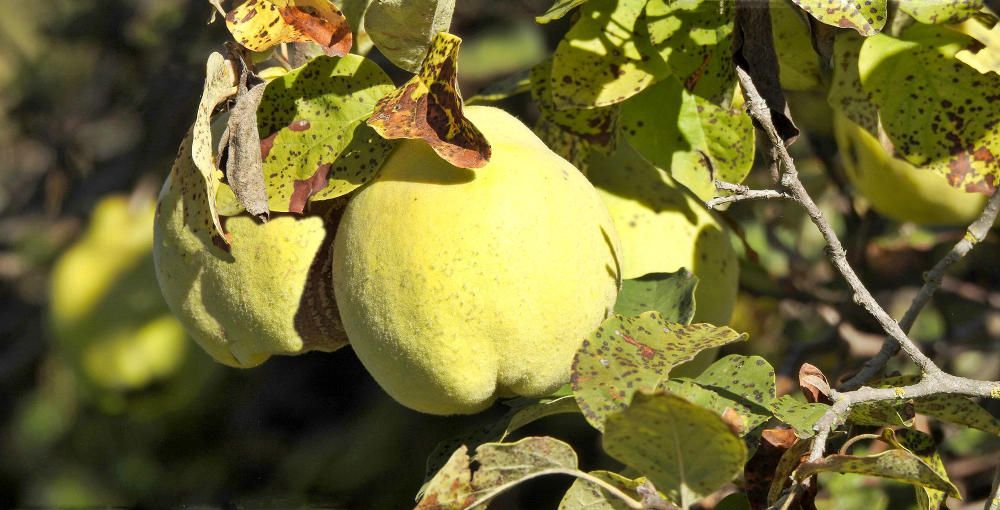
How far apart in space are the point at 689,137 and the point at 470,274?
1.33 feet

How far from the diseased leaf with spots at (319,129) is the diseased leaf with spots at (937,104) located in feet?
1.89

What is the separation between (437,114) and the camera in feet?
3.27

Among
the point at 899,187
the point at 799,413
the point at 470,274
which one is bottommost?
the point at 899,187

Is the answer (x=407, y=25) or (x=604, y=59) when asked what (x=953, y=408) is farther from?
(x=407, y=25)

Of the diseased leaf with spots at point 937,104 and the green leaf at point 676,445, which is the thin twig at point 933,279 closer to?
the diseased leaf with spots at point 937,104

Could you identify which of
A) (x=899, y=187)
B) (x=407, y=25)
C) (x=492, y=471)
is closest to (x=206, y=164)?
(x=407, y=25)

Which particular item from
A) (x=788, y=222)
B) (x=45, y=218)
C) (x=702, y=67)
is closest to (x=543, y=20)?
(x=702, y=67)

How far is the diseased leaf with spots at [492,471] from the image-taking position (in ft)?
2.97

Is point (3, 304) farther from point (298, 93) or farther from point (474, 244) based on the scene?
point (474, 244)

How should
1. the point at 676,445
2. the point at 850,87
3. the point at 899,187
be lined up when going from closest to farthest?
the point at 676,445 → the point at 850,87 → the point at 899,187

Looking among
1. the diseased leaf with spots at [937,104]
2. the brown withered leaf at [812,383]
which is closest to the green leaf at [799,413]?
the brown withered leaf at [812,383]

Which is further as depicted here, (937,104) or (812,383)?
(937,104)

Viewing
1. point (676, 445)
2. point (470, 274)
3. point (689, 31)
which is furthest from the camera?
point (689, 31)

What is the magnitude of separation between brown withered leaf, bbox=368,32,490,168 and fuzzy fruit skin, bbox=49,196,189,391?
34.9 inches
